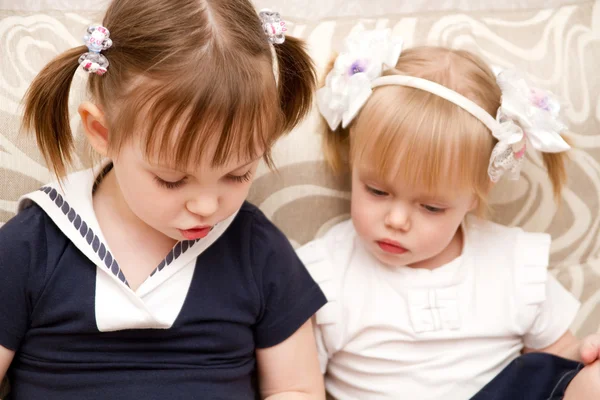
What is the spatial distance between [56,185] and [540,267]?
81cm

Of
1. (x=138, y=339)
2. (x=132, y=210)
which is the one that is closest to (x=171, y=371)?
(x=138, y=339)

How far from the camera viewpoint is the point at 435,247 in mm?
1194

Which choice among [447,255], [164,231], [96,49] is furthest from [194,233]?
[447,255]

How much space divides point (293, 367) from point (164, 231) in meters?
0.31

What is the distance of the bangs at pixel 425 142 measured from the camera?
112 centimetres

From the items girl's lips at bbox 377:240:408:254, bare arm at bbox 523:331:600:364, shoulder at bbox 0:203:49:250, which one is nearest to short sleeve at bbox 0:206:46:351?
shoulder at bbox 0:203:49:250

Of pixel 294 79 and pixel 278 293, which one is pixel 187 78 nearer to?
pixel 294 79

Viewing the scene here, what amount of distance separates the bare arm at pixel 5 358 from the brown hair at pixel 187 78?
0.34 m

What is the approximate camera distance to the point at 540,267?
4.16 ft

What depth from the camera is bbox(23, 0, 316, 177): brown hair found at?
884 millimetres

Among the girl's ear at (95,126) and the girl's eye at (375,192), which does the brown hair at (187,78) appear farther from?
the girl's eye at (375,192)

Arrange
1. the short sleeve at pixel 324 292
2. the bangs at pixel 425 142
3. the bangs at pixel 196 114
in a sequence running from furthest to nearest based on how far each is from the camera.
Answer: the short sleeve at pixel 324 292 → the bangs at pixel 425 142 → the bangs at pixel 196 114

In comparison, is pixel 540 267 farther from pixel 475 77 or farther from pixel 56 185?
pixel 56 185

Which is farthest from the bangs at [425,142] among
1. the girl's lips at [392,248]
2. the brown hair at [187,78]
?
the brown hair at [187,78]
